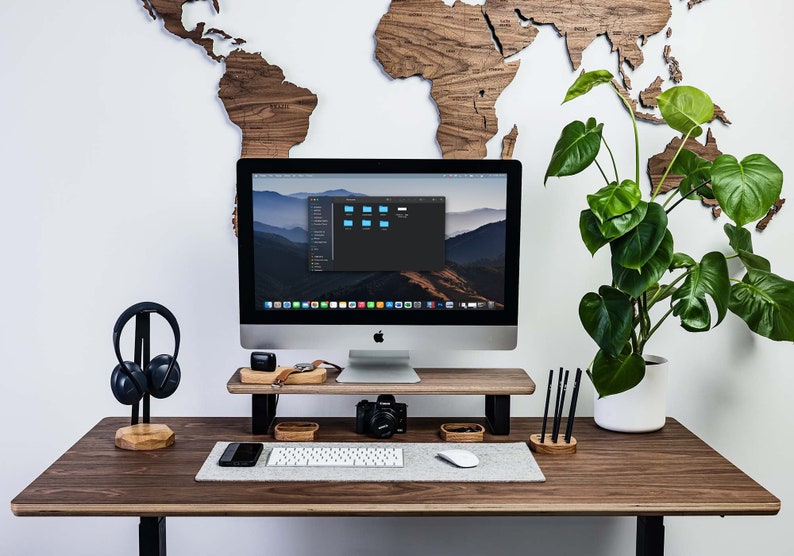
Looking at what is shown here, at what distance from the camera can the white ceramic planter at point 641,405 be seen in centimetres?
183

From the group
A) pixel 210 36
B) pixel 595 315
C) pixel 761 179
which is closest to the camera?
pixel 761 179

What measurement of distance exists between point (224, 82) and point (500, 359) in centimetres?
111

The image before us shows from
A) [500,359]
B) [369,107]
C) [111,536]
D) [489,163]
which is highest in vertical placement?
[369,107]

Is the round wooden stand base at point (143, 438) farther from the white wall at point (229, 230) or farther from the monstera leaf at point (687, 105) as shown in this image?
the monstera leaf at point (687, 105)

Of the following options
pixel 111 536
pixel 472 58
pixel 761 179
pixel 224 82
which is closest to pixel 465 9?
pixel 472 58

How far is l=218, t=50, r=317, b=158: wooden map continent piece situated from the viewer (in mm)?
2068

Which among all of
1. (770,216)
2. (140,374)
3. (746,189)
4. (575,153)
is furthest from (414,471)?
(770,216)

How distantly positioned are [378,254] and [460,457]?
1.73ft

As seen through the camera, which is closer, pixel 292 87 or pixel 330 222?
pixel 330 222

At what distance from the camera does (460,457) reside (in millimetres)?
1583

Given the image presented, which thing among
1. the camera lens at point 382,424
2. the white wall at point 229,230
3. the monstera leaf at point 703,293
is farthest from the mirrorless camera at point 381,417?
the monstera leaf at point 703,293

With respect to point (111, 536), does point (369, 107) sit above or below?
above

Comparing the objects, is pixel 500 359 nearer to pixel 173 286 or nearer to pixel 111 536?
pixel 173 286

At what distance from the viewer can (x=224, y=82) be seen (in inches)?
81.5
